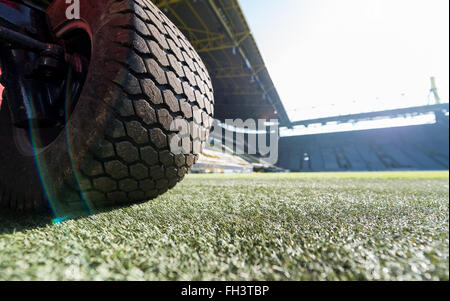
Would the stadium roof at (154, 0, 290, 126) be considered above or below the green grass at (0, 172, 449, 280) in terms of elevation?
above

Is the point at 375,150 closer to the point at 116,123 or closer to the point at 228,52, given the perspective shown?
the point at 228,52

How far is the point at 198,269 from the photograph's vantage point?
281 millimetres

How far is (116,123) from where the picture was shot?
1.46 feet

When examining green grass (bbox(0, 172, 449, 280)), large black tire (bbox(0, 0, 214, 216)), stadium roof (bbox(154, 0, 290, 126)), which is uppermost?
stadium roof (bbox(154, 0, 290, 126))

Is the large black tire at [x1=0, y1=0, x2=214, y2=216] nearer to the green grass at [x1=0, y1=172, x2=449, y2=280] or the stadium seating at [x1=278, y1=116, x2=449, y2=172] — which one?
the green grass at [x1=0, y1=172, x2=449, y2=280]

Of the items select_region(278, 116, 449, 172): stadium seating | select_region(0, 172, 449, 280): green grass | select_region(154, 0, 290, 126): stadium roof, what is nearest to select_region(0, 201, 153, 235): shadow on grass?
select_region(0, 172, 449, 280): green grass

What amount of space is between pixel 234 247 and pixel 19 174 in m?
0.67

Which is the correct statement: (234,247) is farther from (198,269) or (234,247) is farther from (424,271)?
(424,271)

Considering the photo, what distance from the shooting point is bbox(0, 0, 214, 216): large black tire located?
45cm

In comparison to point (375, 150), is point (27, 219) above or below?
below

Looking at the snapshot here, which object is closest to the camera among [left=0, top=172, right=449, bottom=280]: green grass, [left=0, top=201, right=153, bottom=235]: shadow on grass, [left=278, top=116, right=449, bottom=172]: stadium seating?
[left=0, top=172, right=449, bottom=280]: green grass

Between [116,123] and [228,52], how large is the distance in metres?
9.07

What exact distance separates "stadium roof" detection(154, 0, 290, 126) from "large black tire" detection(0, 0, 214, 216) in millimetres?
4912

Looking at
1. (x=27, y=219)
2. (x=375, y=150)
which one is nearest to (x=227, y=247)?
(x=27, y=219)
